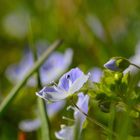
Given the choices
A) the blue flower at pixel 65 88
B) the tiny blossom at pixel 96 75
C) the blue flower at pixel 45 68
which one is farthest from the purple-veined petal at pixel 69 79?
the blue flower at pixel 45 68

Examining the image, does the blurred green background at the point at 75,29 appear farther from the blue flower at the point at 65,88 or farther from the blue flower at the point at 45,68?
the blue flower at the point at 65,88

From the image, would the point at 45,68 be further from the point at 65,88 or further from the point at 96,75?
the point at 65,88

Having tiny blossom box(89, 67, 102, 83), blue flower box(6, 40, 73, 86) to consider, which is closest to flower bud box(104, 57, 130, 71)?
tiny blossom box(89, 67, 102, 83)

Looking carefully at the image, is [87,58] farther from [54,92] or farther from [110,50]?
[54,92]

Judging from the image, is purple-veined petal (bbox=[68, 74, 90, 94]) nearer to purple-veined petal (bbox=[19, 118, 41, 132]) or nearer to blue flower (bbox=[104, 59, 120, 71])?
blue flower (bbox=[104, 59, 120, 71])

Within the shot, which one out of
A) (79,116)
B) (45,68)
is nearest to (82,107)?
(79,116)
